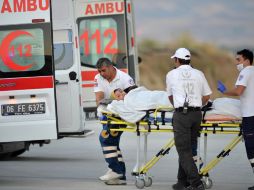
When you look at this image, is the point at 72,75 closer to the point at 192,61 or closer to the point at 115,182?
the point at 115,182

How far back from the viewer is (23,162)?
54.4ft

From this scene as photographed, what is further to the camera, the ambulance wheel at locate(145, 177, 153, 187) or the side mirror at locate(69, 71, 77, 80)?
the side mirror at locate(69, 71, 77, 80)

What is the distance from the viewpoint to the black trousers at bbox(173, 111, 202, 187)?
1225 cm

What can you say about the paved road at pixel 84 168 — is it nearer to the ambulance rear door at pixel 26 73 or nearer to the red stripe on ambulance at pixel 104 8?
the ambulance rear door at pixel 26 73

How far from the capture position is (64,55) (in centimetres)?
1794

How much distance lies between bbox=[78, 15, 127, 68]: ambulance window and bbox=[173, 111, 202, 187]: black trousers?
41.8ft

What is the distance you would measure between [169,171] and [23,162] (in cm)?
256

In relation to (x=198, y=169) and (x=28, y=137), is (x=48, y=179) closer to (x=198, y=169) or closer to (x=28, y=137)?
(x=28, y=137)

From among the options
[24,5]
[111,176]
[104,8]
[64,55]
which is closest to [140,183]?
[111,176]

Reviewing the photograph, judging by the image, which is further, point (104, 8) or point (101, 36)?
point (101, 36)

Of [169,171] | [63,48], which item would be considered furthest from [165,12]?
[169,171]

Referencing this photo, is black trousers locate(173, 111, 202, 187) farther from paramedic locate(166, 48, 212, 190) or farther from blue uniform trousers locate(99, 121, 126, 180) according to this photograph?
blue uniform trousers locate(99, 121, 126, 180)

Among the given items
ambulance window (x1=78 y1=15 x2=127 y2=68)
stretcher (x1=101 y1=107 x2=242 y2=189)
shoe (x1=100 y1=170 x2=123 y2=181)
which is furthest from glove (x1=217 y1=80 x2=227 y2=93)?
ambulance window (x1=78 y1=15 x2=127 y2=68)

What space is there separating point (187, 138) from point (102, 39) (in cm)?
1382
